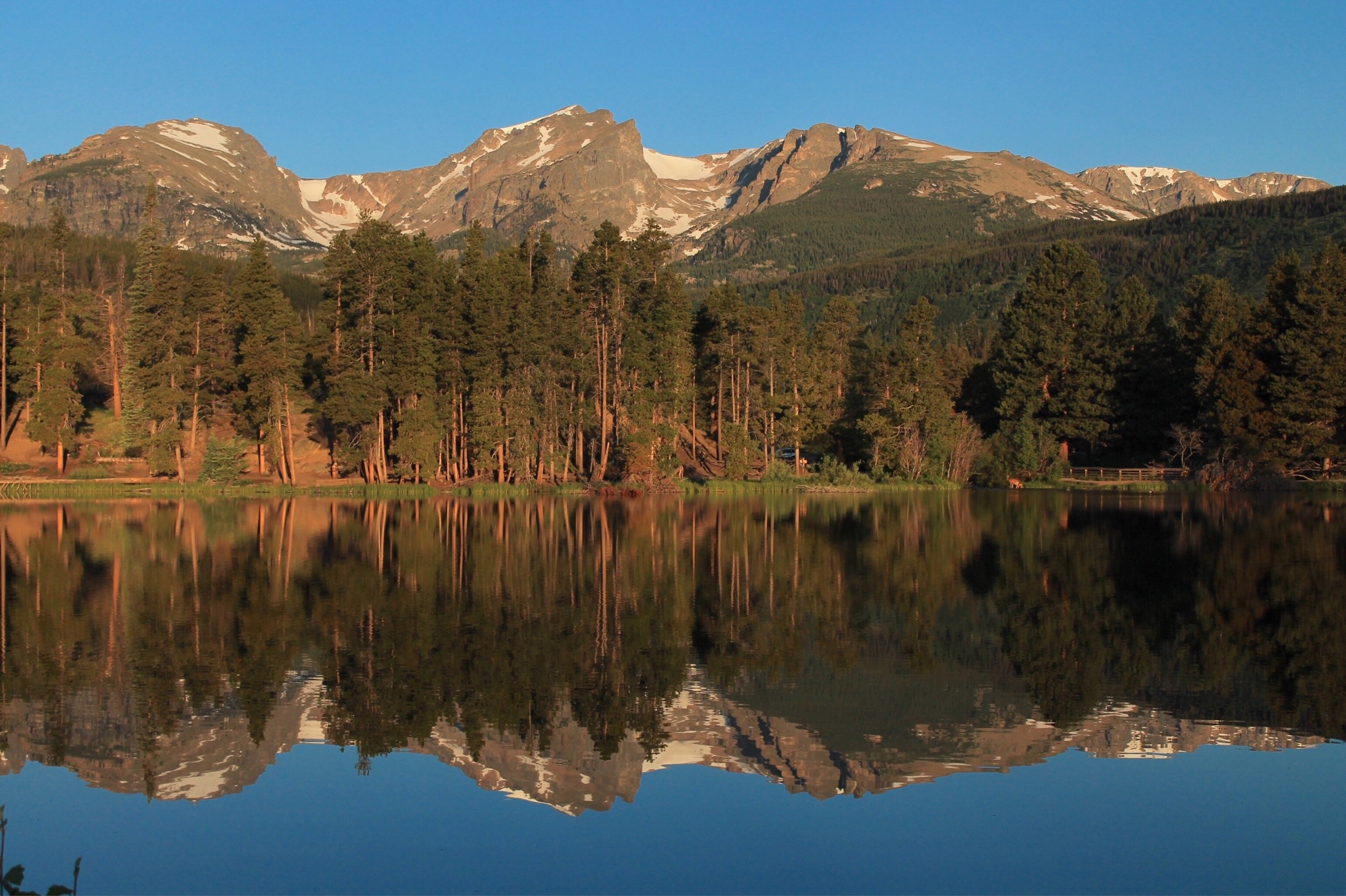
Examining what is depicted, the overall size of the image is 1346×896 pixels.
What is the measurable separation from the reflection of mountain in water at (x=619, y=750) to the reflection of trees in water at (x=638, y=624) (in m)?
0.24

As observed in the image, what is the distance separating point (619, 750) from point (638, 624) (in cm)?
790

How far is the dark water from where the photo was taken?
1066cm

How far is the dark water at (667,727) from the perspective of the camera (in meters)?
10.7

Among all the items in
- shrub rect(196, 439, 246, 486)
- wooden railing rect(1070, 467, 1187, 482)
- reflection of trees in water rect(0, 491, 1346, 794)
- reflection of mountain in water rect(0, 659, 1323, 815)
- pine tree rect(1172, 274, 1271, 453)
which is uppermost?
pine tree rect(1172, 274, 1271, 453)

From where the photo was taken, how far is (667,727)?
14594 mm

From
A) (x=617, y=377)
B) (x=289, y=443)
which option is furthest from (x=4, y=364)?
(x=617, y=377)

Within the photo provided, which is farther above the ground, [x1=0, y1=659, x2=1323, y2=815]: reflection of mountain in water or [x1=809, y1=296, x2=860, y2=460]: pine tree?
[x1=809, y1=296, x2=860, y2=460]: pine tree

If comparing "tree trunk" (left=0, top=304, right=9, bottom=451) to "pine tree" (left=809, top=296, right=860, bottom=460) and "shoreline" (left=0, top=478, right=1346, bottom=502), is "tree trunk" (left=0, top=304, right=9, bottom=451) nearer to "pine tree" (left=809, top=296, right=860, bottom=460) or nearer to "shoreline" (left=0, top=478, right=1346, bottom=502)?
"shoreline" (left=0, top=478, right=1346, bottom=502)

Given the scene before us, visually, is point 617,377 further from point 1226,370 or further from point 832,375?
point 1226,370

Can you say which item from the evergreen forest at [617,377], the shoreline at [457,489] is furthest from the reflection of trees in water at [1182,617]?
the evergreen forest at [617,377]

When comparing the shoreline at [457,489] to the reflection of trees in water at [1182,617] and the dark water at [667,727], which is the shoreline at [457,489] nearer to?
the reflection of trees in water at [1182,617]

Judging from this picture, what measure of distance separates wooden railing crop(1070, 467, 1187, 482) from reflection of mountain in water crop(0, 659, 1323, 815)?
6497 centimetres

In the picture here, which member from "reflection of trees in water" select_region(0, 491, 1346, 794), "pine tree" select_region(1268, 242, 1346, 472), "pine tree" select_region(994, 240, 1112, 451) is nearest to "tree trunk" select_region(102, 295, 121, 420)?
"reflection of trees in water" select_region(0, 491, 1346, 794)

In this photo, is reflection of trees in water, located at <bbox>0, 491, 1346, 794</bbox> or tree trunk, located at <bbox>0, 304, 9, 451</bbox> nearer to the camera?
reflection of trees in water, located at <bbox>0, 491, 1346, 794</bbox>
